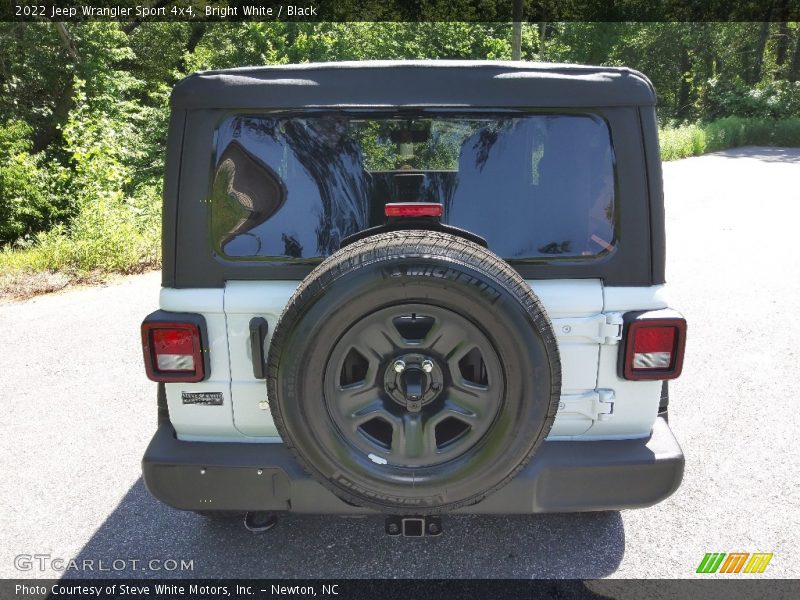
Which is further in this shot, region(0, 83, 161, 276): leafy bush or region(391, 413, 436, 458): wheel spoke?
region(0, 83, 161, 276): leafy bush

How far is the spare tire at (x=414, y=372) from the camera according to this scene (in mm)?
2016

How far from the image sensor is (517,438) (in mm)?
2088

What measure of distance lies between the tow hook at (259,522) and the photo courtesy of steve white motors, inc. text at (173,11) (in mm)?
20275

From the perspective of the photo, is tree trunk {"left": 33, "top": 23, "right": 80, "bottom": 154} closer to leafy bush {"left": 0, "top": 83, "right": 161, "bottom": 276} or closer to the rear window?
leafy bush {"left": 0, "top": 83, "right": 161, "bottom": 276}

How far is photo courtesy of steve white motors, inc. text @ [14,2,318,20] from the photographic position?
18.6m

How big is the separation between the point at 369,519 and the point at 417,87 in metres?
2.07

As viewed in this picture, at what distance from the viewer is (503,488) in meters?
2.33

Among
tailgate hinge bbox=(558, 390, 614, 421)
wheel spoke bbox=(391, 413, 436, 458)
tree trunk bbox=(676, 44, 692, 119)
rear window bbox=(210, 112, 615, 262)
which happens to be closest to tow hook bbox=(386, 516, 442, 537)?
wheel spoke bbox=(391, 413, 436, 458)

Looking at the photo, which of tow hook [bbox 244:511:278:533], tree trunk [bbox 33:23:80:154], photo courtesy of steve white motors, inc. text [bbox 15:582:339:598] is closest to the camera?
photo courtesy of steve white motors, inc. text [bbox 15:582:339:598]

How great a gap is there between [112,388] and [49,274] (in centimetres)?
438

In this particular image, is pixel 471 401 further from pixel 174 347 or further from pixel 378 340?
pixel 174 347

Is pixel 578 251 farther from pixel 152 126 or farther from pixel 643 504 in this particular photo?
pixel 152 126

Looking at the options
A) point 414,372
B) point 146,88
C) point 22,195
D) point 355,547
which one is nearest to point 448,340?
point 414,372

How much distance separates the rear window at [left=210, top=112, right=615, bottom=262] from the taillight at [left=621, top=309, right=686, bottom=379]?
0.31m
